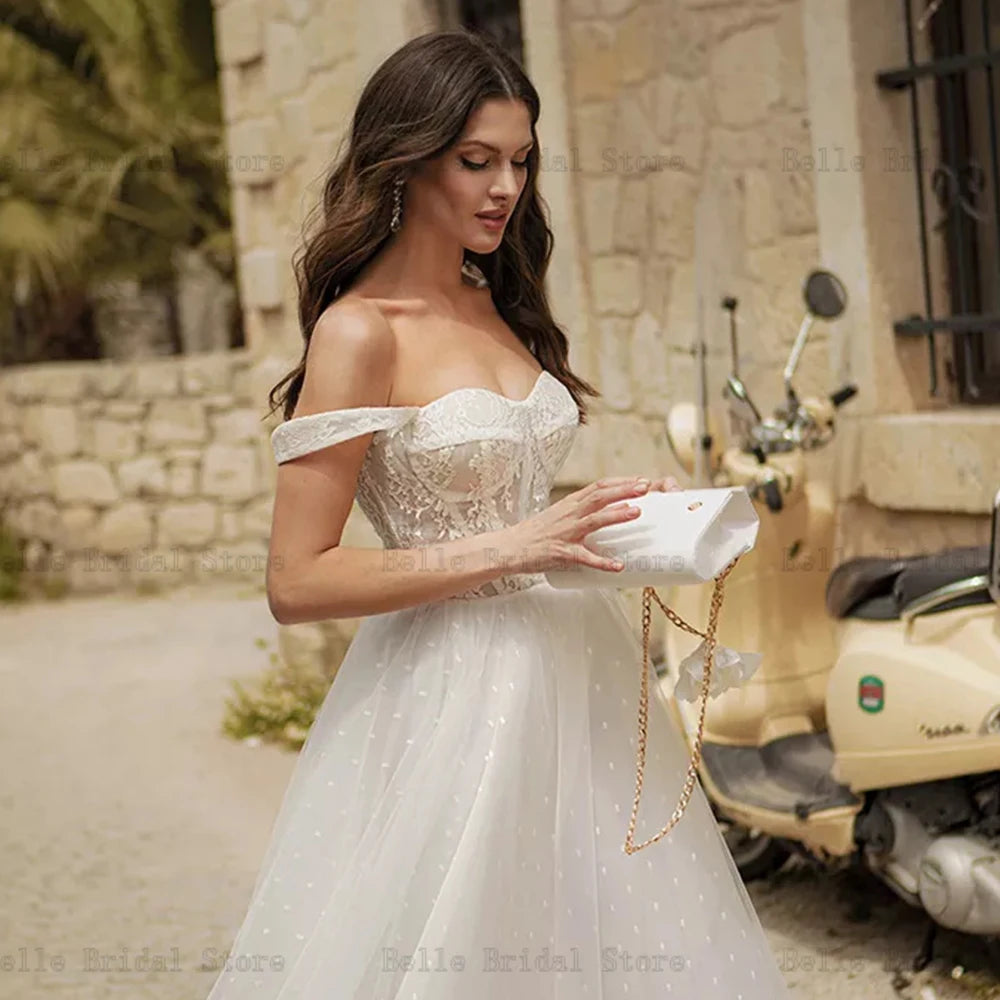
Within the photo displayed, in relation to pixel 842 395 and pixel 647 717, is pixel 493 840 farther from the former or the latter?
pixel 842 395

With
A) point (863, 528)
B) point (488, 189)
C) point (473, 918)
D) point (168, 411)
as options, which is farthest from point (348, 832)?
point (168, 411)

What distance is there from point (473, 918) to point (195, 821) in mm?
3469

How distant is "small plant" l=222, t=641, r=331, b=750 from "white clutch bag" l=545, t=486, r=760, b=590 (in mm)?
4065

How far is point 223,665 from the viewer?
26.2 ft

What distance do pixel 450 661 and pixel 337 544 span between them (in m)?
0.25

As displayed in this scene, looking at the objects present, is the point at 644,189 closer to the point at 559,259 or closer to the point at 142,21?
the point at 559,259

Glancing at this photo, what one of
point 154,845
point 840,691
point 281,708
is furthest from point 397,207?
point 281,708

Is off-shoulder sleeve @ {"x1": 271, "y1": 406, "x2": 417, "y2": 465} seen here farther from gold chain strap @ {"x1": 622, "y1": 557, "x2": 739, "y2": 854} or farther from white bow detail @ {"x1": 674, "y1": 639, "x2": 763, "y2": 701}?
white bow detail @ {"x1": 674, "y1": 639, "x2": 763, "y2": 701}

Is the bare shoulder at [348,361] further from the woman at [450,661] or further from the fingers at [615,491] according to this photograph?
the fingers at [615,491]

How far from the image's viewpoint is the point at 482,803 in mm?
A: 2414

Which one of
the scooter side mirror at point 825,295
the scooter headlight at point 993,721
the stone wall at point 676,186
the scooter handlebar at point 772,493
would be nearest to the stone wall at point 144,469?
the stone wall at point 676,186

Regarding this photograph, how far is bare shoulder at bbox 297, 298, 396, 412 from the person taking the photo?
2432 millimetres

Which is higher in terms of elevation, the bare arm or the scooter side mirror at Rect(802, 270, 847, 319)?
the scooter side mirror at Rect(802, 270, 847, 319)

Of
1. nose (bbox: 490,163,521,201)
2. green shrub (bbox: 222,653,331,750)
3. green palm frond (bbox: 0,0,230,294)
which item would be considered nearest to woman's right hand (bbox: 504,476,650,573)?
nose (bbox: 490,163,521,201)
